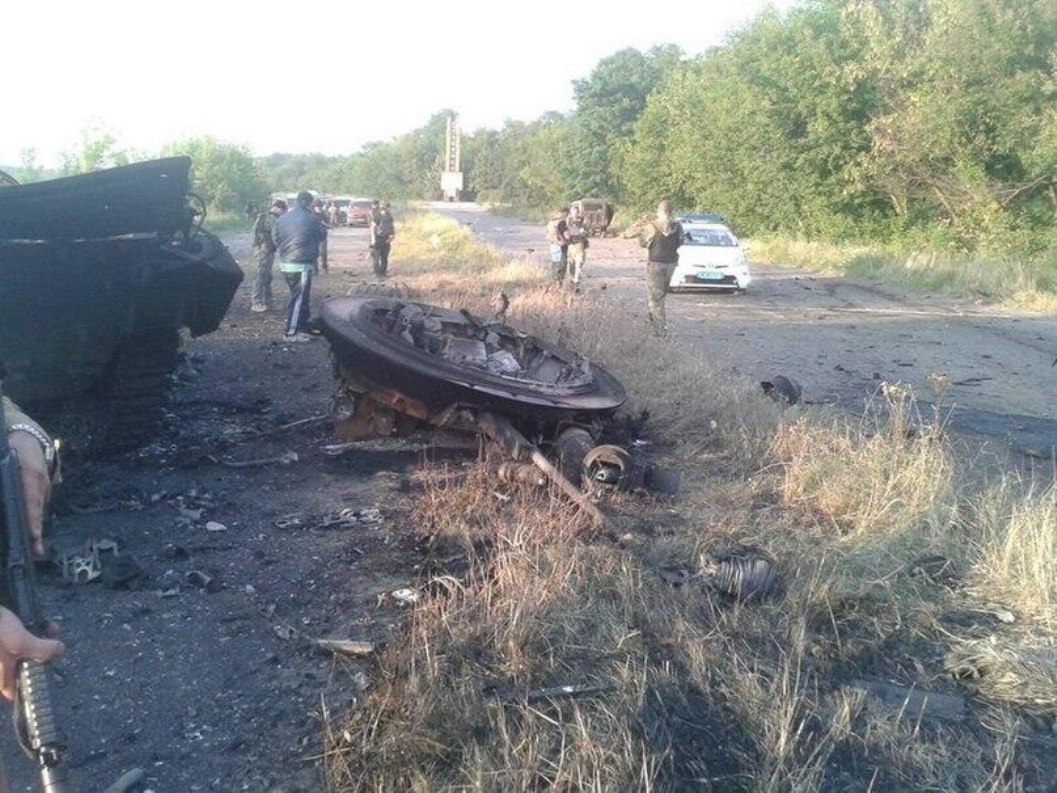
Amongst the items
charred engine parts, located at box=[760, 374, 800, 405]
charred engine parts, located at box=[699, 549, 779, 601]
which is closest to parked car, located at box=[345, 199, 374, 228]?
charred engine parts, located at box=[760, 374, 800, 405]

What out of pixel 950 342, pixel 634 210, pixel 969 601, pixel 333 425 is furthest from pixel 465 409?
pixel 634 210

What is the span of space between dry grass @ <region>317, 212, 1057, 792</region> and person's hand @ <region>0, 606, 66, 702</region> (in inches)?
62.2

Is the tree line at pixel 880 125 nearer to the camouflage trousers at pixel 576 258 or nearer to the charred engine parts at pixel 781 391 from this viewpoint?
the camouflage trousers at pixel 576 258

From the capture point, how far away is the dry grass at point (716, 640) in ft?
11.5

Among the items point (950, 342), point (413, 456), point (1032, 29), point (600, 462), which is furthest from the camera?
point (1032, 29)

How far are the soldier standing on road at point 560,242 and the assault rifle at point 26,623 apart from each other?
50.1 feet

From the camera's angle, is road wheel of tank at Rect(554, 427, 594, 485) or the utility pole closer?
road wheel of tank at Rect(554, 427, 594, 485)

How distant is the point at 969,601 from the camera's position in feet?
16.2

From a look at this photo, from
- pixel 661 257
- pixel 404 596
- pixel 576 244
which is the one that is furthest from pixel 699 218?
pixel 404 596

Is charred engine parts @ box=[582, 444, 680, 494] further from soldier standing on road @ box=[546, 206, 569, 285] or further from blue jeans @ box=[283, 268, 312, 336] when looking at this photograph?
soldier standing on road @ box=[546, 206, 569, 285]

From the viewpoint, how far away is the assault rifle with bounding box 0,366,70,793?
1936 millimetres

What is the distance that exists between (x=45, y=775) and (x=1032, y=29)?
1078 inches

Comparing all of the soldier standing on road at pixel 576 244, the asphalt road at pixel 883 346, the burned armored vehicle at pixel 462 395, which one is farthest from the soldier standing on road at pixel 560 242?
the burned armored vehicle at pixel 462 395

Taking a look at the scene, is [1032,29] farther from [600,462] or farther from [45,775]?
[45,775]
